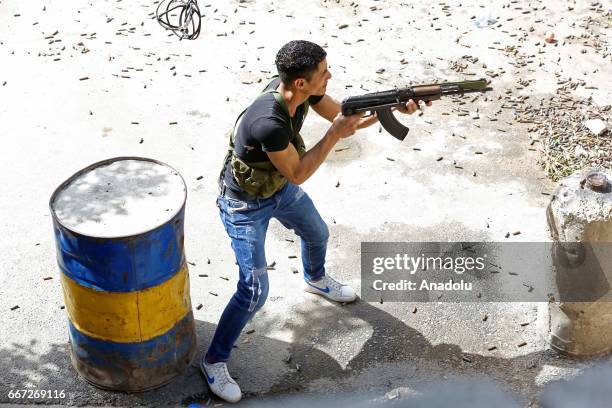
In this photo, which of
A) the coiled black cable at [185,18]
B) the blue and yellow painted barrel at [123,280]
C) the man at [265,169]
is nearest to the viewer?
the blue and yellow painted barrel at [123,280]

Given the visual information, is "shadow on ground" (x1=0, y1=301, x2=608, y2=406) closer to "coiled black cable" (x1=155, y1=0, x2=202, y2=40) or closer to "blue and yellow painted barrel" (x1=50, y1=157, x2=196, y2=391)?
"blue and yellow painted barrel" (x1=50, y1=157, x2=196, y2=391)

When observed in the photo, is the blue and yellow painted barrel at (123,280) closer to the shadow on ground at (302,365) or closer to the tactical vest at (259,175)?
the shadow on ground at (302,365)

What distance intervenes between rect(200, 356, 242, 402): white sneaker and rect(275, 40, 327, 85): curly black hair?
1.91m

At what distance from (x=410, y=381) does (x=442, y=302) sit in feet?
2.79

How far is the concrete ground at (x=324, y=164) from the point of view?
215 inches


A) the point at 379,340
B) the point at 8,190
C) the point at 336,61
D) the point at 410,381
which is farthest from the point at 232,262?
the point at 336,61

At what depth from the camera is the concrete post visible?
4.88 meters

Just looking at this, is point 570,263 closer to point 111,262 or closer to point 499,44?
point 111,262

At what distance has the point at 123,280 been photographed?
4.57 meters

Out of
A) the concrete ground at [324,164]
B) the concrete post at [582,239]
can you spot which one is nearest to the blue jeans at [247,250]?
the concrete ground at [324,164]

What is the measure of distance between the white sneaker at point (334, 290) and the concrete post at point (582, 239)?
1.41 meters

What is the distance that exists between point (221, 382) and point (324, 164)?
2.89 metres

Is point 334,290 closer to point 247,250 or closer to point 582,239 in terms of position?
point 247,250

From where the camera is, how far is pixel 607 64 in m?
8.90
